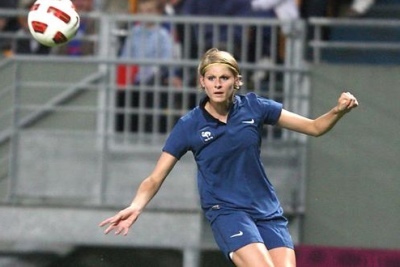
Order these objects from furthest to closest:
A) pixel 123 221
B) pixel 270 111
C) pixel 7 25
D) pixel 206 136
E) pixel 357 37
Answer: pixel 7 25 → pixel 357 37 → pixel 270 111 → pixel 206 136 → pixel 123 221

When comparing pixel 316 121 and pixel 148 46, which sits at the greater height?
pixel 148 46

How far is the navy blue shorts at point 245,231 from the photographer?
29.8 feet

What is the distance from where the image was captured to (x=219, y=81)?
907cm

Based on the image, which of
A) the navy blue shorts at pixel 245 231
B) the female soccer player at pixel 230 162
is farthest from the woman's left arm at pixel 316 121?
the navy blue shorts at pixel 245 231

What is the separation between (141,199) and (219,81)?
856 millimetres

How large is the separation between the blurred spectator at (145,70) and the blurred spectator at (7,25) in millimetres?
1090

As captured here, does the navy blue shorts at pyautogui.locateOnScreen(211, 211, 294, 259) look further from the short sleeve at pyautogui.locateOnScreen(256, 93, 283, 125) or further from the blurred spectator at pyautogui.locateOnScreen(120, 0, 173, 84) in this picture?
the blurred spectator at pyautogui.locateOnScreen(120, 0, 173, 84)

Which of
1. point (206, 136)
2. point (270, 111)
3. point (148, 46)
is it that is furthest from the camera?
point (148, 46)

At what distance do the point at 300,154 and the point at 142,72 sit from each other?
1541mm

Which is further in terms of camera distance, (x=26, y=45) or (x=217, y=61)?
(x=26, y=45)

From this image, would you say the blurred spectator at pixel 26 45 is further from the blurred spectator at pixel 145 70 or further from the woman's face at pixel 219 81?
the woman's face at pixel 219 81

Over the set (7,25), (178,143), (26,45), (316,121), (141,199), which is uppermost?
(7,25)

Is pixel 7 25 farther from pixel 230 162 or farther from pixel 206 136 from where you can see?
pixel 230 162

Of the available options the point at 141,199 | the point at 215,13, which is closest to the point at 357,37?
the point at 215,13
